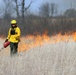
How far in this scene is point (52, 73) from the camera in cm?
806

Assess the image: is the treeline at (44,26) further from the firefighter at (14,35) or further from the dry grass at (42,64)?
the dry grass at (42,64)

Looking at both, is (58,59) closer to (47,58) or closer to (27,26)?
(47,58)

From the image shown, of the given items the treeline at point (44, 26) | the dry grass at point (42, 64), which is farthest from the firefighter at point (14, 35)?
the treeline at point (44, 26)

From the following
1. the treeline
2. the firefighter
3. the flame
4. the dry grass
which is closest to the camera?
the dry grass

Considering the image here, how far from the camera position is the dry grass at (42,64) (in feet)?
27.4

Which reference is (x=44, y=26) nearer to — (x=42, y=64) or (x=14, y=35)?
(x=14, y=35)

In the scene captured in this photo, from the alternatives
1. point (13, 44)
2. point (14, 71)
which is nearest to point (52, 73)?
point (14, 71)

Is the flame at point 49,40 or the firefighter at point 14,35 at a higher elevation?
the firefighter at point 14,35

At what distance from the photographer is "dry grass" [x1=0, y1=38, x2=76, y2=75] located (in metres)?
8.35

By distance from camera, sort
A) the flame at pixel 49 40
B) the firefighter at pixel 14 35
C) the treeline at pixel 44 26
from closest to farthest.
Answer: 1. the firefighter at pixel 14 35
2. the flame at pixel 49 40
3. the treeline at pixel 44 26

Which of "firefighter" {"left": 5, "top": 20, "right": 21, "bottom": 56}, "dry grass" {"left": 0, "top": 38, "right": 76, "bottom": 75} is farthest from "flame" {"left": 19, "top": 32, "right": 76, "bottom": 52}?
"dry grass" {"left": 0, "top": 38, "right": 76, "bottom": 75}

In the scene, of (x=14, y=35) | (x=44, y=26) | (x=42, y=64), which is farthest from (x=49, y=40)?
(x=44, y=26)

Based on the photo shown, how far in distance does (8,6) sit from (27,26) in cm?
3666

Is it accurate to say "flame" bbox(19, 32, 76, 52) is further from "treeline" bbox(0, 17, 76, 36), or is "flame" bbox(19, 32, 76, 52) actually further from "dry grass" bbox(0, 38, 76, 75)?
"treeline" bbox(0, 17, 76, 36)
